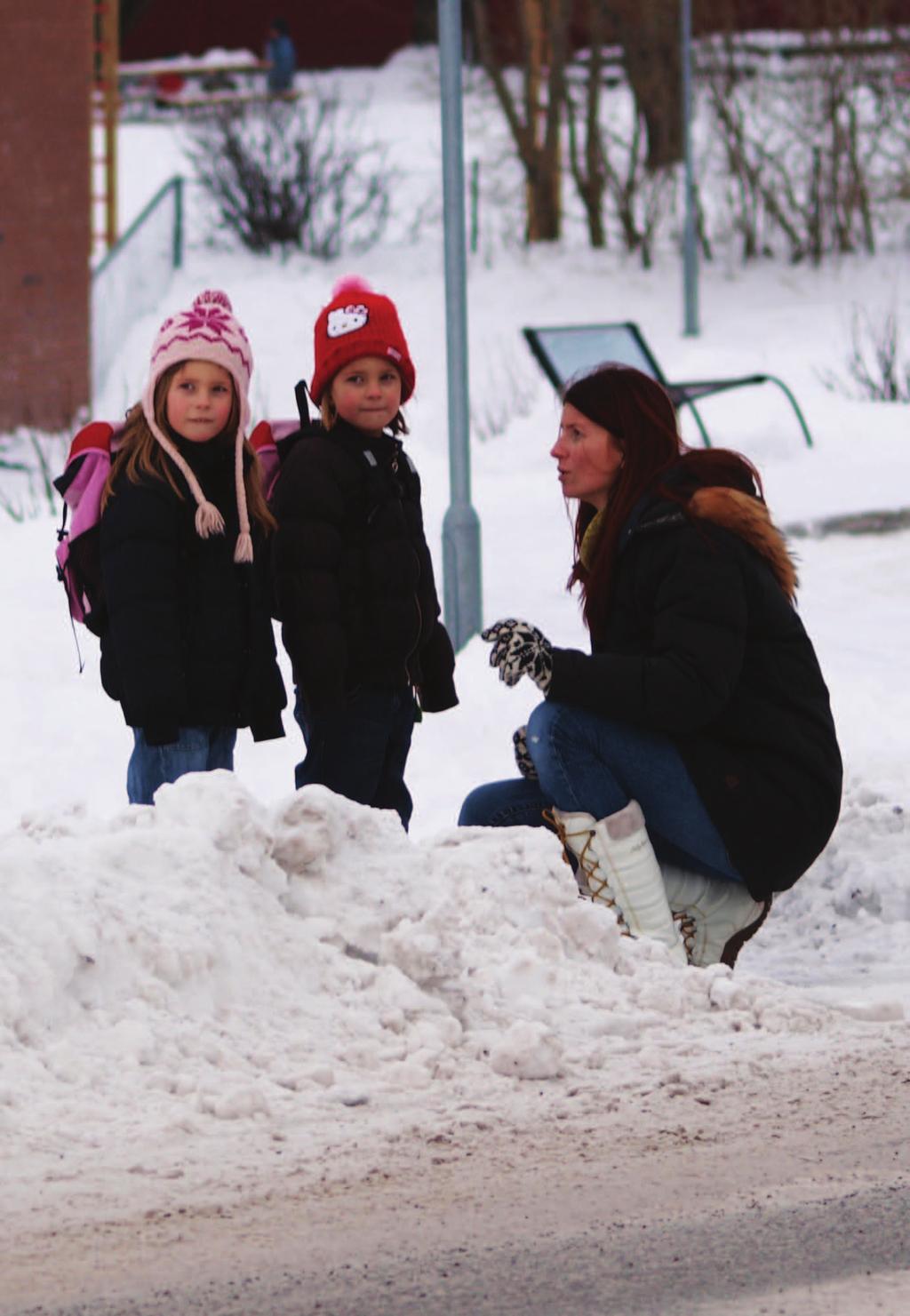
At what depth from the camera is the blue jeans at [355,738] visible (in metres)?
5.02

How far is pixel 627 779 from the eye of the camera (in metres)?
4.67

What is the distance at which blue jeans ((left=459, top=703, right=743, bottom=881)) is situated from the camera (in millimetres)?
4617

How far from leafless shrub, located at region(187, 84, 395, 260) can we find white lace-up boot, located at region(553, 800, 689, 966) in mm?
19828

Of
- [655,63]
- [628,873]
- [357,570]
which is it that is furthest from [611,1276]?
[655,63]

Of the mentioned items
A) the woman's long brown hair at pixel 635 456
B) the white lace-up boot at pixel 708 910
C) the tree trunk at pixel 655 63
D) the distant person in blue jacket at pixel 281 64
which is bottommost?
the white lace-up boot at pixel 708 910

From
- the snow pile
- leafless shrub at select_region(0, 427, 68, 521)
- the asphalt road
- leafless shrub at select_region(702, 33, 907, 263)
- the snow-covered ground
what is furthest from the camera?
leafless shrub at select_region(702, 33, 907, 263)

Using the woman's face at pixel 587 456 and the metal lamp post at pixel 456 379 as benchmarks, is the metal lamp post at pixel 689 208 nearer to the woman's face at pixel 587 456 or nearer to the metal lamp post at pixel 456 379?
the metal lamp post at pixel 456 379

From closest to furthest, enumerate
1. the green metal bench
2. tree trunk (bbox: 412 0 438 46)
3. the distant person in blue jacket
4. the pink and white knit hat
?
the pink and white knit hat < the green metal bench < the distant person in blue jacket < tree trunk (bbox: 412 0 438 46)

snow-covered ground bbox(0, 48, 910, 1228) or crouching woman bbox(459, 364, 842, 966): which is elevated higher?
crouching woman bbox(459, 364, 842, 966)

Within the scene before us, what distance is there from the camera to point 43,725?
7066 millimetres

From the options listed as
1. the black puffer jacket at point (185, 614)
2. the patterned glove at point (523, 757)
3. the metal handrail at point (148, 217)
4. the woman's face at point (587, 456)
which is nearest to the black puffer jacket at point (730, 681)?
the woman's face at point (587, 456)

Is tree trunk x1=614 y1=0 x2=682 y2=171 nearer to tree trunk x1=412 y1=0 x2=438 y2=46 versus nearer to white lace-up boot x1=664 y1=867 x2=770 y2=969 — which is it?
tree trunk x1=412 y1=0 x2=438 y2=46

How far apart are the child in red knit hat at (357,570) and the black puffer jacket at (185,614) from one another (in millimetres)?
82

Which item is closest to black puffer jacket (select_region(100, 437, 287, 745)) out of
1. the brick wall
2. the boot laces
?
the boot laces
